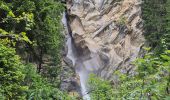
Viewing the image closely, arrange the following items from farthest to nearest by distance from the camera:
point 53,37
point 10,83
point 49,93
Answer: point 53,37 < point 10,83 < point 49,93

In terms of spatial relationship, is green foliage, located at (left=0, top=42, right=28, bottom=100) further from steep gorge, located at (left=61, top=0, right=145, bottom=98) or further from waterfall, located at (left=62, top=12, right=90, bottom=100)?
waterfall, located at (left=62, top=12, right=90, bottom=100)

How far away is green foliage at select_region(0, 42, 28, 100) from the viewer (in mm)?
9477

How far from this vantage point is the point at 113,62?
22.2m

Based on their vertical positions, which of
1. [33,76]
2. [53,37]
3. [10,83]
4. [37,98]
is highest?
[53,37]

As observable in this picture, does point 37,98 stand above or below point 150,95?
above

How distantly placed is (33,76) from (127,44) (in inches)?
481

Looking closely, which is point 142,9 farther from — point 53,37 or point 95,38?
point 53,37

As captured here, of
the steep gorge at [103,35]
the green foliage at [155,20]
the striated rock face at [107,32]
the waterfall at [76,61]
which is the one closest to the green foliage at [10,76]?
the steep gorge at [103,35]

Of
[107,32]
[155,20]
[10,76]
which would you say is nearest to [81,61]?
[107,32]

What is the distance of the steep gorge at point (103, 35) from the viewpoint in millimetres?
22109

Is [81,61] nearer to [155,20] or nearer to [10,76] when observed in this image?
[155,20]

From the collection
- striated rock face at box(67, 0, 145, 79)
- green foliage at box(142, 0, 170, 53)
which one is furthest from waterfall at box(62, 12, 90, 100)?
green foliage at box(142, 0, 170, 53)

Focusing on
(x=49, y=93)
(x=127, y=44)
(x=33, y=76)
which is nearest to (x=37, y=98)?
(x=49, y=93)

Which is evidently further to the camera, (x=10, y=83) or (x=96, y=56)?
(x=96, y=56)
